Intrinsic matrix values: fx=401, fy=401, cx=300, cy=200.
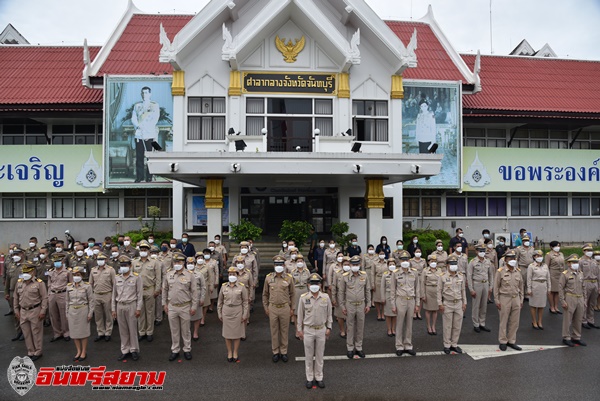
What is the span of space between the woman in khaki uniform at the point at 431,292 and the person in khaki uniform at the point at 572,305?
2607mm

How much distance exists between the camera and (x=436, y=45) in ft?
75.3

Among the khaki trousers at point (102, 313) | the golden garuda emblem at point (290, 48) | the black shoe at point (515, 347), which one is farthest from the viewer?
the golden garuda emblem at point (290, 48)

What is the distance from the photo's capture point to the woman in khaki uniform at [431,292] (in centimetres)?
935

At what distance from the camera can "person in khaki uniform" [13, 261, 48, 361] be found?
310 inches

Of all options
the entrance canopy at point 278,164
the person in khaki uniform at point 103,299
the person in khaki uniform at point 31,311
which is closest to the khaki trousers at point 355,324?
the person in khaki uniform at point 103,299

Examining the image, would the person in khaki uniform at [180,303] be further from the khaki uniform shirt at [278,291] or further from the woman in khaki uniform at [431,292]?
the woman in khaki uniform at [431,292]

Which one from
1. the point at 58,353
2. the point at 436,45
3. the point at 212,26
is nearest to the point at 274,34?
the point at 212,26

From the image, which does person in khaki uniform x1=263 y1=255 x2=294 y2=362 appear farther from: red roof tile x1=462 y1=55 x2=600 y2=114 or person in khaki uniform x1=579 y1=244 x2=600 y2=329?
red roof tile x1=462 y1=55 x2=600 y2=114

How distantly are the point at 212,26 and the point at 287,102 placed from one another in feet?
14.2

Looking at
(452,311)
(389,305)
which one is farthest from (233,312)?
(452,311)

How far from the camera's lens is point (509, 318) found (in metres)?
8.43

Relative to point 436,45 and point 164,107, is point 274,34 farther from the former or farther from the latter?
point 436,45

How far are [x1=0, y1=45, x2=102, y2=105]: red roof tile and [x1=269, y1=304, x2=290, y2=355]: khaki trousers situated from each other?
16094 millimetres

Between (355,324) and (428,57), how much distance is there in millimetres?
18590
